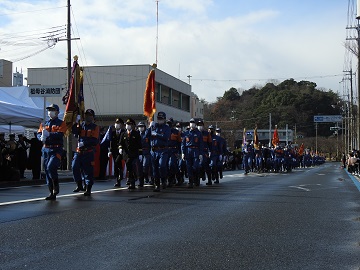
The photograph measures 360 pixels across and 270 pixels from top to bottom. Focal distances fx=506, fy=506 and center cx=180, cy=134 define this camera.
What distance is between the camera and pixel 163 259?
5277 mm

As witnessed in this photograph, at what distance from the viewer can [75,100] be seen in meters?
14.8

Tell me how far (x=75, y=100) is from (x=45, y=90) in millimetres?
5731

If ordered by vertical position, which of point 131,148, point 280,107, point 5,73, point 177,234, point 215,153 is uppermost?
point 280,107

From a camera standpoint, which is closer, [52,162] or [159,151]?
[52,162]

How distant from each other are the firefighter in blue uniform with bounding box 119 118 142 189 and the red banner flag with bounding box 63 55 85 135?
4.84ft

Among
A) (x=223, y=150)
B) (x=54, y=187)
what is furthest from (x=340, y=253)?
(x=223, y=150)

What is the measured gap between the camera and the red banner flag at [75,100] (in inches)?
556

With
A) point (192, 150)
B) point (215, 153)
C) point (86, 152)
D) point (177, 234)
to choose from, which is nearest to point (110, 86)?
point (215, 153)

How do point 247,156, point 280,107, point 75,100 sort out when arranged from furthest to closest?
point 280,107 → point 247,156 → point 75,100

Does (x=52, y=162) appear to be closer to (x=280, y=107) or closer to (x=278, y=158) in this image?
(x=278, y=158)

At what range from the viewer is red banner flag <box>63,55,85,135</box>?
14.1 meters

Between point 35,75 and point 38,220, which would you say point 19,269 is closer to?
point 38,220

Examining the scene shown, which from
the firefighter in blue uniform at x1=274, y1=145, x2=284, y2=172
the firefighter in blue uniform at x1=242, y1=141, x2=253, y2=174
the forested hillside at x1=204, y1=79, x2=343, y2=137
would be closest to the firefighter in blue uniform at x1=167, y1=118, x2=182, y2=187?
the firefighter in blue uniform at x1=242, y1=141, x2=253, y2=174

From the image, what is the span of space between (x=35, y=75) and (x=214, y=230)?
4643 cm
